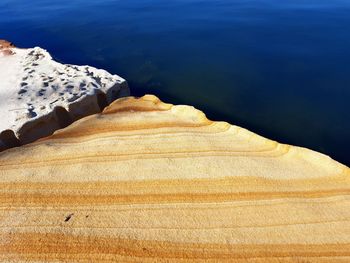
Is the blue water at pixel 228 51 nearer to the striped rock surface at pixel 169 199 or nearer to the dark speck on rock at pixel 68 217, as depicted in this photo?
the striped rock surface at pixel 169 199

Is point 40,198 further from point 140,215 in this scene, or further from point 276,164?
point 276,164

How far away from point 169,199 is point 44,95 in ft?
9.00

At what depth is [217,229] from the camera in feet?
8.68

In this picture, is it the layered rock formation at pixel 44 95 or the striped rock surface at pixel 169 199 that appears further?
the layered rock formation at pixel 44 95

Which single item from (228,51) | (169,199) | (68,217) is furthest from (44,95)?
(228,51)

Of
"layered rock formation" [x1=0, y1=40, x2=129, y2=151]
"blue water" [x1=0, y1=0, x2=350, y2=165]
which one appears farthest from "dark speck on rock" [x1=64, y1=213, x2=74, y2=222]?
"blue water" [x1=0, y1=0, x2=350, y2=165]

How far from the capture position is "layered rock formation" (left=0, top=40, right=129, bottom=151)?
4.25 meters

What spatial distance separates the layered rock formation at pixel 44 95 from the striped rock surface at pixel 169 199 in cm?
49

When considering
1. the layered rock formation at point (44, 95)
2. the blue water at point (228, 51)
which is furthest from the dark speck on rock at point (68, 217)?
the blue water at point (228, 51)

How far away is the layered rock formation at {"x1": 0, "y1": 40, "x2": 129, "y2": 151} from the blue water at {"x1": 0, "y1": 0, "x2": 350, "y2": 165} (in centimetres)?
67

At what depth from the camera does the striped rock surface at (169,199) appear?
248 centimetres

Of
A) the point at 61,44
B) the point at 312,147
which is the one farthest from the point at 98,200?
the point at 61,44

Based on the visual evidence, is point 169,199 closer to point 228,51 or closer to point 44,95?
point 44,95

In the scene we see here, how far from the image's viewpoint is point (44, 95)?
493 cm
